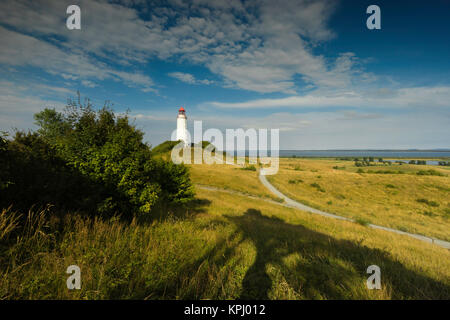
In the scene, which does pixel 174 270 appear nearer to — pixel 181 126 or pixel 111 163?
pixel 111 163

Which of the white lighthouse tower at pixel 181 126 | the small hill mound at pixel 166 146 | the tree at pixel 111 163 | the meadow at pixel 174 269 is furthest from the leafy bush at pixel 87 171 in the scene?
the white lighthouse tower at pixel 181 126

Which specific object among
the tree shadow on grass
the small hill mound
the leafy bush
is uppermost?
the small hill mound

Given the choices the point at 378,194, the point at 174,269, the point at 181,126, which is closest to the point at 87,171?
the point at 174,269

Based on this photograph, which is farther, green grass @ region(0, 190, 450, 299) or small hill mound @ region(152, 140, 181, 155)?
small hill mound @ region(152, 140, 181, 155)

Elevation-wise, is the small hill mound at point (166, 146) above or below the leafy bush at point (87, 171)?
above

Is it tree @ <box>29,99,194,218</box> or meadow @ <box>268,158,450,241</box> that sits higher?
tree @ <box>29,99,194,218</box>

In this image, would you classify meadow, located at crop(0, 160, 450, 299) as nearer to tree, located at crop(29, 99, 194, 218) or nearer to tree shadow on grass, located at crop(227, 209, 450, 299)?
tree shadow on grass, located at crop(227, 209, 450, 299)

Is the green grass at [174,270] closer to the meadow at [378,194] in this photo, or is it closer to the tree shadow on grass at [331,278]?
the tree shadow on grass at [331,278]

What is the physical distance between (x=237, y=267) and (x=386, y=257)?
16.3ft

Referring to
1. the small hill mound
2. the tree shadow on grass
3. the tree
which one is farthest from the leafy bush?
the small hill mound

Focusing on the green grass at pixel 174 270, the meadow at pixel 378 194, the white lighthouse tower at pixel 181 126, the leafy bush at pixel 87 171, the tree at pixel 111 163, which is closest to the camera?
the green grass at pixel 174 270

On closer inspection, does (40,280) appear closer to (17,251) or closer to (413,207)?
(17,251)
